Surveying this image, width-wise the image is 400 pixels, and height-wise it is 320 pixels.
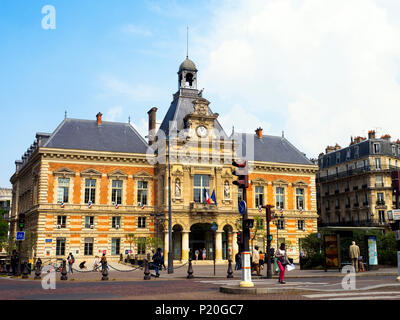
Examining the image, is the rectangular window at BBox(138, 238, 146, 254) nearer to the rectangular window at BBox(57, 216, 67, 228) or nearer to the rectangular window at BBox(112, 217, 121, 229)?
the rectangular window at BBox(112, 217, 121, 229)

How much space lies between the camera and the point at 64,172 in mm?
46406

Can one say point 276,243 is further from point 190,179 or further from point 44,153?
point 44,153

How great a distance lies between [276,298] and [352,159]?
56.5 metres

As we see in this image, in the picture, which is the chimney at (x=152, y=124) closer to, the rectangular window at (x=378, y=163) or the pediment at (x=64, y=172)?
the pediment at (x=64, y=172)

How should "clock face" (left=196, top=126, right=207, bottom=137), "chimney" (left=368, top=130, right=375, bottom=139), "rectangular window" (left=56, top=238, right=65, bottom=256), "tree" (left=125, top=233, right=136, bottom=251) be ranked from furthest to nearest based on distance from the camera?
"chimney" (left=368, top=130, right=375, bottom=139) < "clock face" (left=196, top=126, right=207, bottom=137) < "tree" (left=125, top=233, right=136, bottom=251) < "rectangular window" (left=56, top=238, right=65, bottom=256)

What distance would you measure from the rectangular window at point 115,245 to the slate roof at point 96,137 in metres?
9.50

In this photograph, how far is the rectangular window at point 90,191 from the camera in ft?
155

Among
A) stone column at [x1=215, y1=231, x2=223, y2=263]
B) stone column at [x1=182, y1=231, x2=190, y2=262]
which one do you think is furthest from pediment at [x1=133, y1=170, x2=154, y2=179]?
stone column at [x1=215, y1=231, x2=223, y2=263]

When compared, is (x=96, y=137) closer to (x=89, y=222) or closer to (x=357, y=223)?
(x=89, y=222)

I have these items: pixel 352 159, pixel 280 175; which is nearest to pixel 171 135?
pixel 280 175

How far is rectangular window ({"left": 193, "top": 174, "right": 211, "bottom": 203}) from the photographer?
49469 millimetres

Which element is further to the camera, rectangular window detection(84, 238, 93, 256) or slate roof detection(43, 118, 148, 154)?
slate roof detection(43, 118, 148, 154)

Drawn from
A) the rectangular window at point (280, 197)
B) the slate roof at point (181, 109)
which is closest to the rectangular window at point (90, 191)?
the slate roof at point (181, 109)

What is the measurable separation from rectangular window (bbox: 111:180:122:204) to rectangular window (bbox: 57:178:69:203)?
15.4 feet
